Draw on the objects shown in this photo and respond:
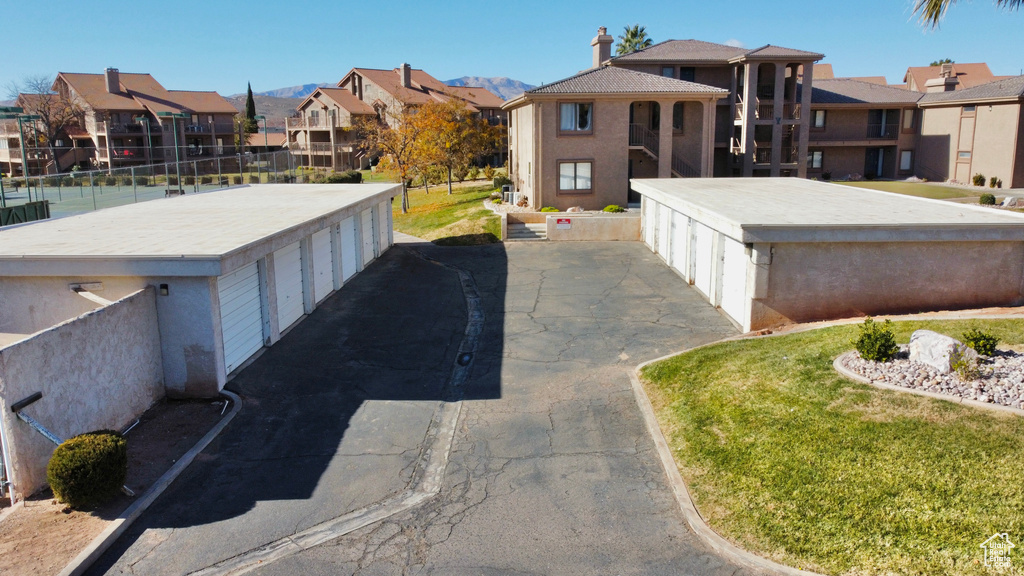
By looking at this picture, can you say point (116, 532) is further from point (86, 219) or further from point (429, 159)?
point (429, 159)

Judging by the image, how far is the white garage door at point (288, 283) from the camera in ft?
63.8

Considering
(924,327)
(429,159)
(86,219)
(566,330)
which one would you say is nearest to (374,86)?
(429,159)

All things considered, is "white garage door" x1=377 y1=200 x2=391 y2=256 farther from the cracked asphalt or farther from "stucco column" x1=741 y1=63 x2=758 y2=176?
"stucco column" x1=741 y1=63 x2=758 y2=176

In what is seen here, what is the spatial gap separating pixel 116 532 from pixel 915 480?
36.5 ft

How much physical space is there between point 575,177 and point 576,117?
3.21 metres

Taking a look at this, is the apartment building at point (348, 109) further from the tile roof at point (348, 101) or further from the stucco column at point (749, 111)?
the stucco column at point (749, 111)

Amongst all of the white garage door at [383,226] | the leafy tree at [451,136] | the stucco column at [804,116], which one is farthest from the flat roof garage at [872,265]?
the leafy tree at [451,136]

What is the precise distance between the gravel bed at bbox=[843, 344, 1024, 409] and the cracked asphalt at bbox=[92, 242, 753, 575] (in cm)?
447

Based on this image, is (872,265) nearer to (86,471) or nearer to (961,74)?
(86,471)

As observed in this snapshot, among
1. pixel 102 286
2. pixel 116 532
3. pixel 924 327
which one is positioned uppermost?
pixel 102 286

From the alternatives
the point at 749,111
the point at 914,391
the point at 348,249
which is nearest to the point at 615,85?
the point at 749,111

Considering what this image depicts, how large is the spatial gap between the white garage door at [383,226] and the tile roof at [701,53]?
2211 cm

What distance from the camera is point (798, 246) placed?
1850 cm

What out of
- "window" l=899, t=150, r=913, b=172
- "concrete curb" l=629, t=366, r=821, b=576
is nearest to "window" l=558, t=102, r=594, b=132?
"concrete curb" l=629, t=366, r=821, b=576
